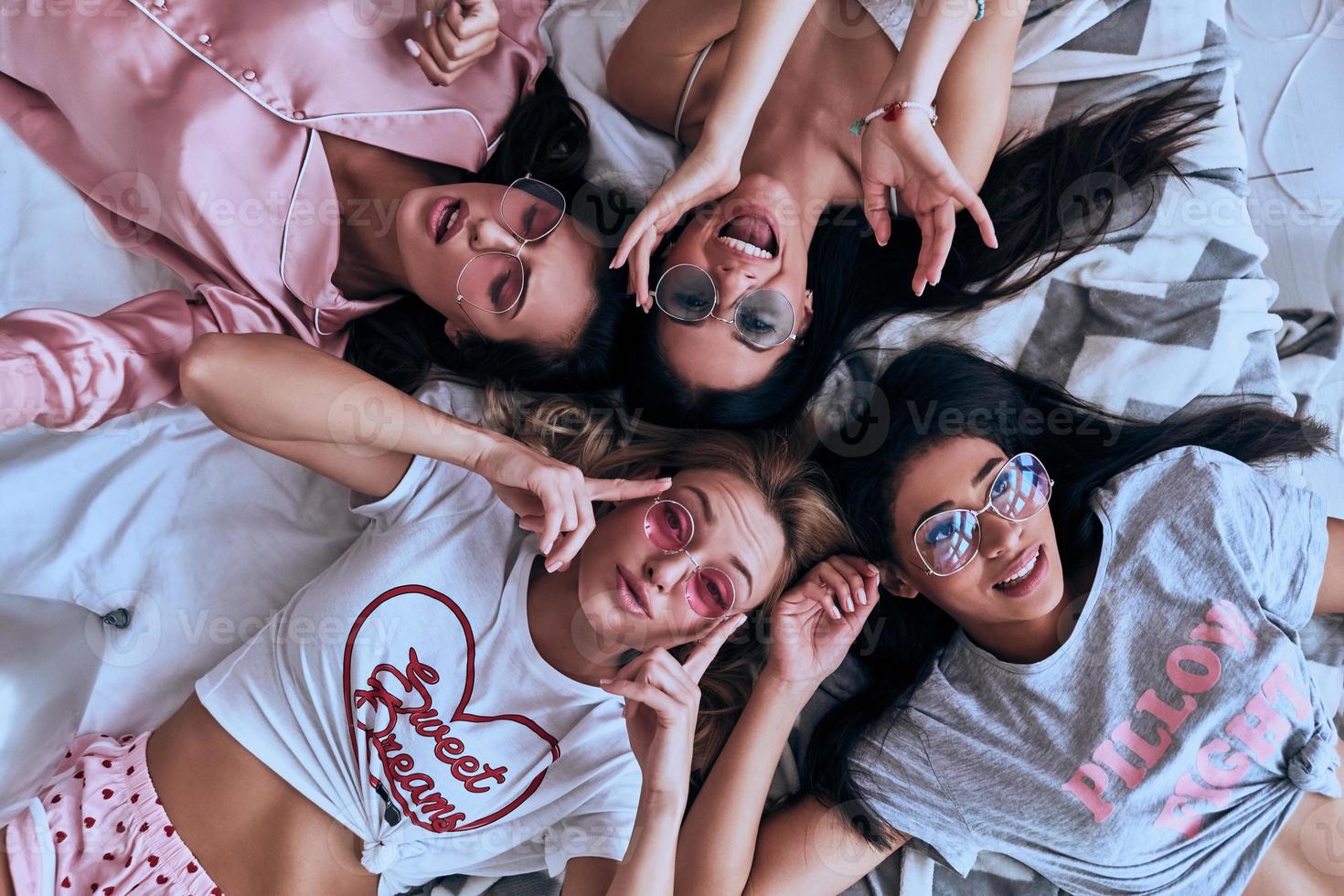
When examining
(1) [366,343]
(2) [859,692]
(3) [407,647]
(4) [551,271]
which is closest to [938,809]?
(2) [859,692]

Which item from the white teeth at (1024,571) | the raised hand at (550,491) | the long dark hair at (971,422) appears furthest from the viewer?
the long dark hair at (971,422)

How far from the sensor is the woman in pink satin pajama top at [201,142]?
1.31m

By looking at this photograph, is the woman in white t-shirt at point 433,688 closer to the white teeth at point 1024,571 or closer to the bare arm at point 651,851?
the bare arm at point 651,851

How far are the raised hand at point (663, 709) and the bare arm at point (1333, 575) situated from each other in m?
Result: 0.87

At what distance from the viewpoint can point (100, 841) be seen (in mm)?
1277

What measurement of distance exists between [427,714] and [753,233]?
79cm

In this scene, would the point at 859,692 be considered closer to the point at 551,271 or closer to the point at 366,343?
the point at 551,271

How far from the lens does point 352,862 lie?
4.41 feet

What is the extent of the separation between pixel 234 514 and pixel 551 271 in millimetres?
629

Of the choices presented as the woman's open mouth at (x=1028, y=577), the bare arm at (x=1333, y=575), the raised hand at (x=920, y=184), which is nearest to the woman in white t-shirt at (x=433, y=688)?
the woman's open mouth at (x=1028, y=577)

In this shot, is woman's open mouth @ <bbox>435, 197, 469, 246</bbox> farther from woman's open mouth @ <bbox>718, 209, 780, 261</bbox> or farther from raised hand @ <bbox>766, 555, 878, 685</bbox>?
raised hand @ <bbox>766, 555, 878, 685</bbox>

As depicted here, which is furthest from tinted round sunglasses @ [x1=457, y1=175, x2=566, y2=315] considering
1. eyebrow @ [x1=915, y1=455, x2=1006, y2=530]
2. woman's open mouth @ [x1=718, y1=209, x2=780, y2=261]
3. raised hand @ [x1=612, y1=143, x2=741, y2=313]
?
eyebrow @ [x1=915, y1=455, x2=1006, y2=530]

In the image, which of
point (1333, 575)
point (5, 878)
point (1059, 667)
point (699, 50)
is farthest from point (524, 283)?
point (1333, 575)

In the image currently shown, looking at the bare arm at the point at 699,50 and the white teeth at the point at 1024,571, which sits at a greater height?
the bare arm at the point at 699,50
